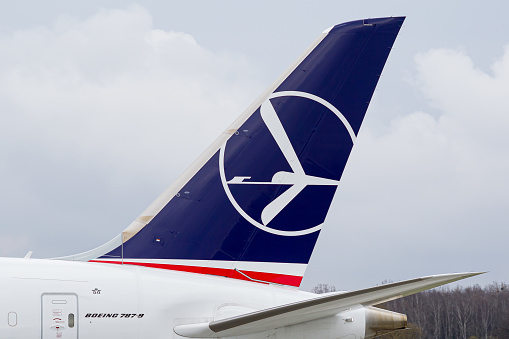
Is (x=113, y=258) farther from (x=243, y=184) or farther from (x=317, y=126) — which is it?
(x=317, y=126)

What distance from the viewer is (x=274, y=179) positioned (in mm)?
14141

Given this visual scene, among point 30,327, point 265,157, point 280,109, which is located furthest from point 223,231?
point 30,327

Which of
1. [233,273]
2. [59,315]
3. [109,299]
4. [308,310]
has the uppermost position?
[233,273]

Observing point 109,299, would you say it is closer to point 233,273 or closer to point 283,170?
point 233,273

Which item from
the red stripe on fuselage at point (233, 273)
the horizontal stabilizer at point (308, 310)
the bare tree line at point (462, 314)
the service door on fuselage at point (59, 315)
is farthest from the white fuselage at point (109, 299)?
the bare tree line at point (462, 314)

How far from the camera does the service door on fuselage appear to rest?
11.6 meters

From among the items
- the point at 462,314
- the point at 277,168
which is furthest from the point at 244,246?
the point at 462,314

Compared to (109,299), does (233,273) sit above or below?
above

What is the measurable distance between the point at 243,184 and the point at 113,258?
2.57 meters

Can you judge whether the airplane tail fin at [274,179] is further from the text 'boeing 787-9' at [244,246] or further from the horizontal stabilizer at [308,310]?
the horizontal stabilizer at [308,310]

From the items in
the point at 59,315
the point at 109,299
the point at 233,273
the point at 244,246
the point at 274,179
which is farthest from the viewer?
the point at 274,179

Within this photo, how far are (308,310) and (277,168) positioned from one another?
3375 millimetres

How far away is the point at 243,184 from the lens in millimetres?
14008

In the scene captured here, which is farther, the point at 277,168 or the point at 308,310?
the point at 277,168
